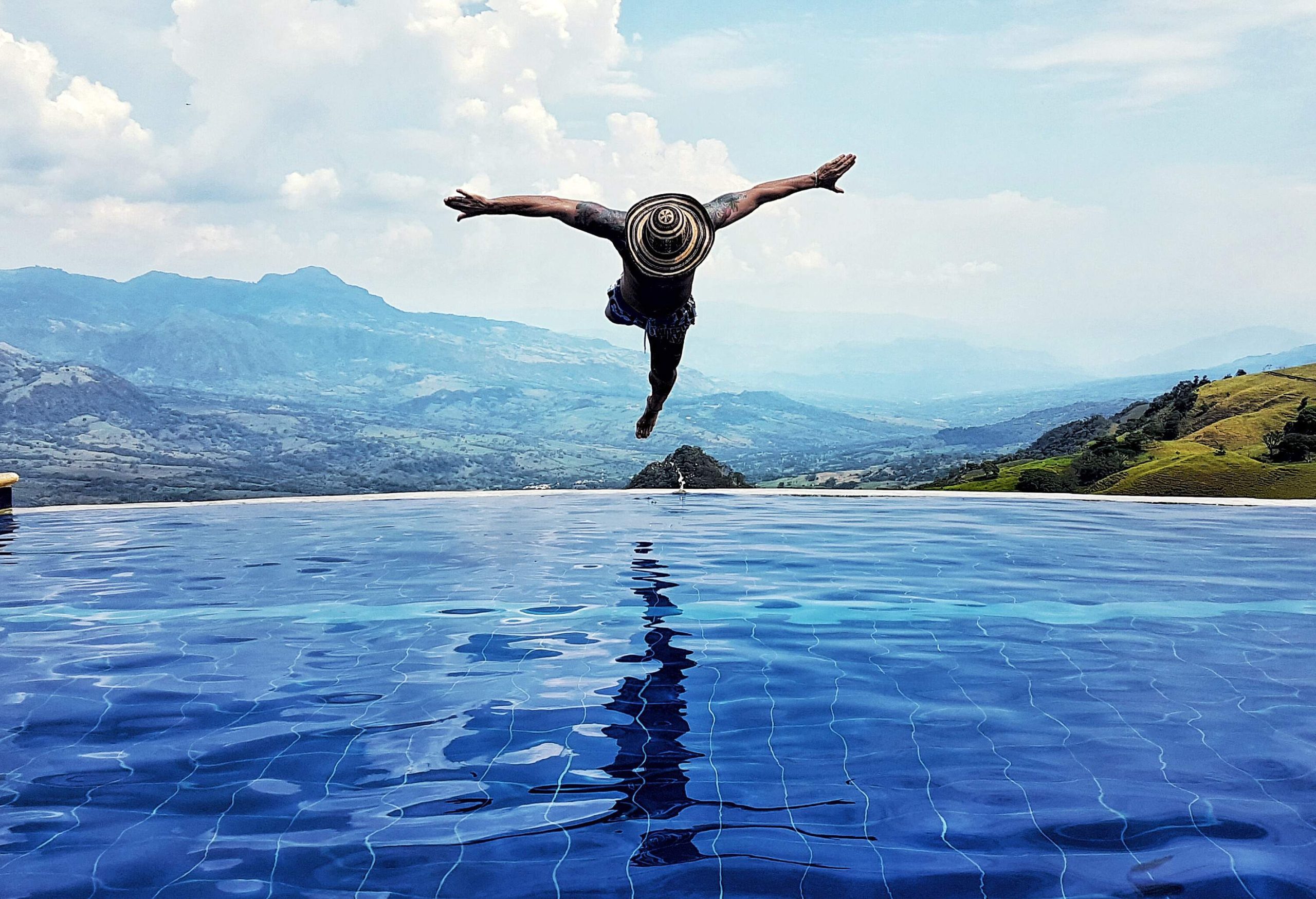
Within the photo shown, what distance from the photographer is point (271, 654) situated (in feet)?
19.0

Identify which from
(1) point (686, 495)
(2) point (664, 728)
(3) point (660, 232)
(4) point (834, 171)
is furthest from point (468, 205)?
(1) point (686, 495)

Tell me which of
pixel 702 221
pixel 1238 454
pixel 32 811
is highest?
pixel 702 221

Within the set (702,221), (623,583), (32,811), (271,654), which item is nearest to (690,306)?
(702,221)

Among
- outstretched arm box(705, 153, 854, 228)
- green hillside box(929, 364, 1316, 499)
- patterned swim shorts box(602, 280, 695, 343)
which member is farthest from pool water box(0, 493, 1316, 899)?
green hillside box(929, 364, 1316, 499)

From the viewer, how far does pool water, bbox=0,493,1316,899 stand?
308 centimetres

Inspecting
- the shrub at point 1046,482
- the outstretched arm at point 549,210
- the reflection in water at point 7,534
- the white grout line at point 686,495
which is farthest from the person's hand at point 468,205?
the shrub at point 1046,482

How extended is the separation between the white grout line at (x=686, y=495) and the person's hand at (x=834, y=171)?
8778mm

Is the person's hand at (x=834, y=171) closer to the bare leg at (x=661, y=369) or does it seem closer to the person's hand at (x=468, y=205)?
the bare leg at (x=661, y=369)

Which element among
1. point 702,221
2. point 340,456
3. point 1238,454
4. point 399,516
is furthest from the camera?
point 340,456

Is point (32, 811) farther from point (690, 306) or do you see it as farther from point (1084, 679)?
point (690, 306)

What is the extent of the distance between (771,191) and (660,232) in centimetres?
138

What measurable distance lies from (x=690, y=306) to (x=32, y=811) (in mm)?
5205

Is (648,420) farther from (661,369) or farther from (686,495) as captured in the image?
(686,495)

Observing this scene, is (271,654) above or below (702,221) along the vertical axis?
below
